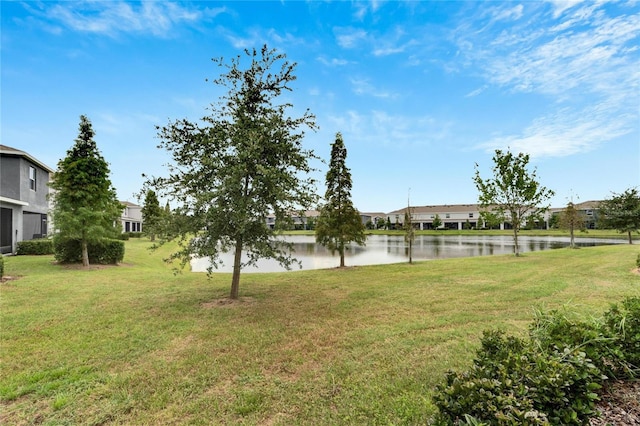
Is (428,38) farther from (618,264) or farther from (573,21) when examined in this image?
(618,264)

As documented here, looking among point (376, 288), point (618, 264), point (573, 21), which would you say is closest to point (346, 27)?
point (573, 21)

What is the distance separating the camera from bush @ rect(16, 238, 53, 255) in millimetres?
17422

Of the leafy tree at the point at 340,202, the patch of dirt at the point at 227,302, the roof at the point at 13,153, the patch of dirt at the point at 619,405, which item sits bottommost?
the patch of dirt at the point at 227,302

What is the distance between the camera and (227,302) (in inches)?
313

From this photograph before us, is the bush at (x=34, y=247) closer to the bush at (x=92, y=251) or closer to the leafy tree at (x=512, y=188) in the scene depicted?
the bush at (x=92, y=251)

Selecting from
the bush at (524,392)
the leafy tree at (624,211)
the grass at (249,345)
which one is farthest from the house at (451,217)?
the bush at (524,392)

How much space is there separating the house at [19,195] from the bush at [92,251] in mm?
3109

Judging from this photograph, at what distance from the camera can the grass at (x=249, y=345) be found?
3.29m

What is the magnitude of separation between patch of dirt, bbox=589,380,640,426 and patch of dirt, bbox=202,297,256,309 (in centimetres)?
695

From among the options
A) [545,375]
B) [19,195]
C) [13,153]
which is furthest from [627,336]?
[19,195]

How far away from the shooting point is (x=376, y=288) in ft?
32.1

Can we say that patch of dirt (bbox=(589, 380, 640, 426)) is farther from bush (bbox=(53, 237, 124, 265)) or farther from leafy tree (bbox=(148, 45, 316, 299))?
bush (bbox=(53, 237, 124, 265))

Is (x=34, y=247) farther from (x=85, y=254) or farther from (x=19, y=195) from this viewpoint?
(x=85, y=254)

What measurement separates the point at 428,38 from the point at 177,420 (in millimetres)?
14704
